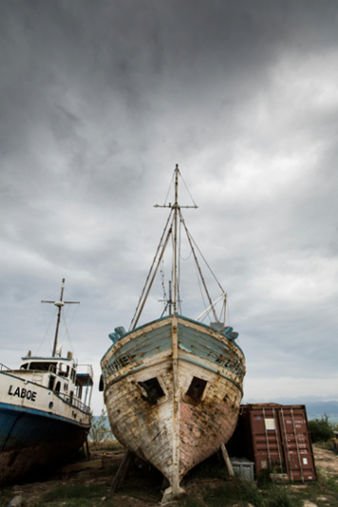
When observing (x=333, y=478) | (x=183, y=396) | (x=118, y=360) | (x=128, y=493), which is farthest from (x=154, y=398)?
(x=333, y=478)

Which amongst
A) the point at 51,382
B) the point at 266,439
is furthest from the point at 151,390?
the point at 51,382

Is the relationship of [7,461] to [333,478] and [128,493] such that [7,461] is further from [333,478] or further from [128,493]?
[333,478]

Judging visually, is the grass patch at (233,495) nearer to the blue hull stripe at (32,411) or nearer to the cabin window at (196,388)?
the cabin window at (196,388)

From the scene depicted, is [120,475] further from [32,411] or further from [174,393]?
[174,393]

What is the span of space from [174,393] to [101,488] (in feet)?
15.9

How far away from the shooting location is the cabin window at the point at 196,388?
9.89 metres

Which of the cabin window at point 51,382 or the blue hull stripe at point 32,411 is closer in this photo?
the blue hull stripe at point 32,411

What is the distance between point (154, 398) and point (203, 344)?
214cm

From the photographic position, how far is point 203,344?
10.2 metres

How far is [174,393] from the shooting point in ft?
30.5

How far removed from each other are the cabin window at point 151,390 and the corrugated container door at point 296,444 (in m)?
5.68

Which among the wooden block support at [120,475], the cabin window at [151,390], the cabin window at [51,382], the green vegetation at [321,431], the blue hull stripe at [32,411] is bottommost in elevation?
the wooden block support at [120,475]

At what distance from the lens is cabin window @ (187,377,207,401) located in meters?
9.89

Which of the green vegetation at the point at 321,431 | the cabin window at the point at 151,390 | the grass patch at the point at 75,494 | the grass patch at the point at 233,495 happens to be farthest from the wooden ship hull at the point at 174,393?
the green vegetation at the point at 321,431
